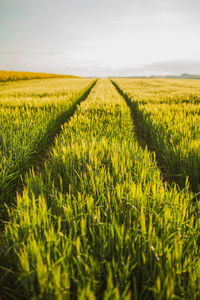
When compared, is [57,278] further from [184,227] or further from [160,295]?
[184,227]

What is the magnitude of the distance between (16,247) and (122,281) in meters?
0.45

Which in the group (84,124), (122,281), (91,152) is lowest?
(122,281)

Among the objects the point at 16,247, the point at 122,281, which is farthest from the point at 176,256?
the point at 16,247

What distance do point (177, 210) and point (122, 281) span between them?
0.45 metres

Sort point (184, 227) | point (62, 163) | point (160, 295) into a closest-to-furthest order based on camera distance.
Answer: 1. point (160, 295)
2. point (184, 227)
3. point (62, 163)

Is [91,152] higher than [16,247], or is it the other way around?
[91,152]

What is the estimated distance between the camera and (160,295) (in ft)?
1.87

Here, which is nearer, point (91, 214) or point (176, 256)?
point (176, 256)

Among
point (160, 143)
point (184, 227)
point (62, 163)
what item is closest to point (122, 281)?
point (184, 227)

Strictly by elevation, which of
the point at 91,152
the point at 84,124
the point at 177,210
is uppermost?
the point at 84,124

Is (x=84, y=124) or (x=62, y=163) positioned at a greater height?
(x=84, y=124)

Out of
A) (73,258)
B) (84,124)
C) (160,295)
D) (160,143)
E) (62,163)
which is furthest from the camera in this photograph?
(84,124)

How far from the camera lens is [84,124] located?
9.30 feet

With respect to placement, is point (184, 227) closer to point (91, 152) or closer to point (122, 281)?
point (122, 281)
